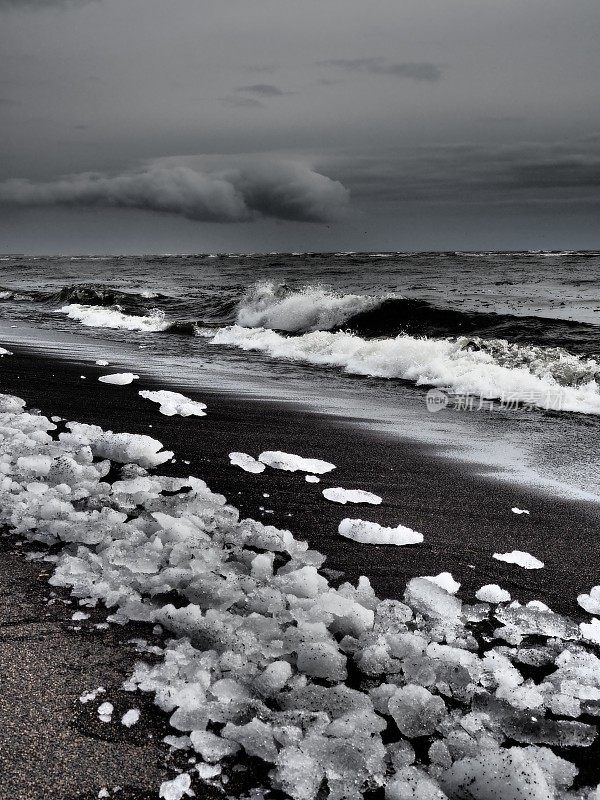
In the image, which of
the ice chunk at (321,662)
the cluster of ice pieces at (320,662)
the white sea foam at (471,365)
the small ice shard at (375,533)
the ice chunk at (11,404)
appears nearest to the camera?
the cluster of ice pieces at (320,662)

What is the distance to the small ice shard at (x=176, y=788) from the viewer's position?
4.42 feet

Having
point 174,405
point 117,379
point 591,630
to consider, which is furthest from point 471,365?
point 591,630

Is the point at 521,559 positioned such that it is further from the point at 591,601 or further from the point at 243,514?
the point at 243,514

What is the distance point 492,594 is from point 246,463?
183 centimetres

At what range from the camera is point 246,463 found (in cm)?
378

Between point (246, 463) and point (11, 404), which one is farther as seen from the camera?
point (11, 404)

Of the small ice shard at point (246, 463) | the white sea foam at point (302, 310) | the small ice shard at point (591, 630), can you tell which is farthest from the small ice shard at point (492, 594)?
the white sea foam at point (302, 310)

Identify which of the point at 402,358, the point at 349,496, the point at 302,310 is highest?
the point at 302,310

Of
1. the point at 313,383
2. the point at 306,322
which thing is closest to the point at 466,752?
the point at 313,383

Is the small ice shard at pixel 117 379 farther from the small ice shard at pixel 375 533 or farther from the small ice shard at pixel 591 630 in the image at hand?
the small ice shard at pixel 591 630

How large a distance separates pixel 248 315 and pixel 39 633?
47.7ft

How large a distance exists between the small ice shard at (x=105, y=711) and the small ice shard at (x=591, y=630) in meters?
1.65

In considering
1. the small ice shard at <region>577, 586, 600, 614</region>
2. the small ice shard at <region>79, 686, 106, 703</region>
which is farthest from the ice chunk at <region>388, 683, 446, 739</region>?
the small ice shard at <region>577, 586, 600, 614</region>

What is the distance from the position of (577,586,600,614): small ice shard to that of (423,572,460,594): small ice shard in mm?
494
